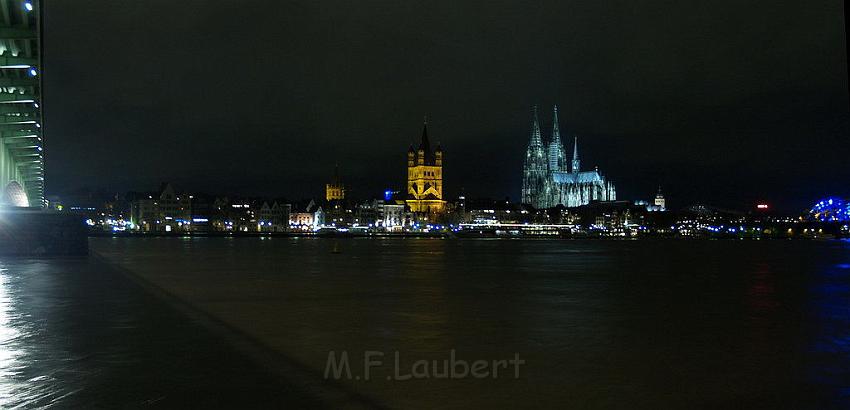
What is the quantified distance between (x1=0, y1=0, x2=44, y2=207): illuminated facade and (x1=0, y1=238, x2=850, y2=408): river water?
915cm

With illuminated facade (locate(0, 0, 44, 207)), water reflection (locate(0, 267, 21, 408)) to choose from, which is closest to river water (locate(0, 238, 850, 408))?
water reflection (locate(0, 267, 21, 408))

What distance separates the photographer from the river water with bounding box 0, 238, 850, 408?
9.40m

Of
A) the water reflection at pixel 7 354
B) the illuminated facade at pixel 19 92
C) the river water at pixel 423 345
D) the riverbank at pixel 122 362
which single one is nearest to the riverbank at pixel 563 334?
the river water at pixel 423 345

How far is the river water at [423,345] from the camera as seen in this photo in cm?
940

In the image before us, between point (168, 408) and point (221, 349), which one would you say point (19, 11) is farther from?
point (168, 408)

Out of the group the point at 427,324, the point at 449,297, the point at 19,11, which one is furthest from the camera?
the point at 19,11

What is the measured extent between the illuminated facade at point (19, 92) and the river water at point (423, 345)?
9.15m

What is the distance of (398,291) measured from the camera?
24516 millimetres

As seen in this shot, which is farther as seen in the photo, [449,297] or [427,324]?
[449,297]

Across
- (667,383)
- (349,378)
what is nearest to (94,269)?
(349,378)

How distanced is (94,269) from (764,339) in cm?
2851

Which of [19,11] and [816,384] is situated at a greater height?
[19,11]

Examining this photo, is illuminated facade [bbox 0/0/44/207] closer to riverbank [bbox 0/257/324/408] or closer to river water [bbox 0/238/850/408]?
river water [bbox 0/238/850/408]

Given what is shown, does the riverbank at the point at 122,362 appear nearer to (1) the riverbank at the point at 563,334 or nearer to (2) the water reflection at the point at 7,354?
(2) the water reflection at the point at 7,354
